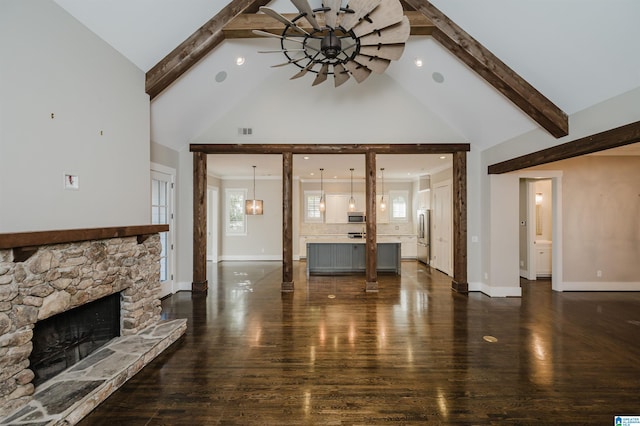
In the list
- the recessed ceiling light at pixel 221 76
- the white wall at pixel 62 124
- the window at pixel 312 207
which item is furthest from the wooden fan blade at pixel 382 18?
the window at pixel 312 207

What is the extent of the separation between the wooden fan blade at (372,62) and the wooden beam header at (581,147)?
2.53m

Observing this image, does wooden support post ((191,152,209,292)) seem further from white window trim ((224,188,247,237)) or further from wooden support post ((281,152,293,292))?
white window trim ((224,188,247,237))

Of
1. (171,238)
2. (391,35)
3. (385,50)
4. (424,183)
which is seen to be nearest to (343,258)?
(424,183)

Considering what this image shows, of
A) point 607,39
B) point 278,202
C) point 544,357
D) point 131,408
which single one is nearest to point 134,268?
point 131,408

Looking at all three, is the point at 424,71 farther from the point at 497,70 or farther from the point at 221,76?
the point at 221,76

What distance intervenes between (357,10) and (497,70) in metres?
2.33

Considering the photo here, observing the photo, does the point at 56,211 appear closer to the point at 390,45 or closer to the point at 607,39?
the point at 390,45

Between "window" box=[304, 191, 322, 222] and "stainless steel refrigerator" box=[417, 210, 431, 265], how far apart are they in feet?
11.0

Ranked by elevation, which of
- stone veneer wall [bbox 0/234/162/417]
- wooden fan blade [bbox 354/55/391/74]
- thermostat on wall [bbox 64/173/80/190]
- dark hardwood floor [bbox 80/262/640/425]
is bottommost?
dark hardwood floor [bbox 80/262/640/425]

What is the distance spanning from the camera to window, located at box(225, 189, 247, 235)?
30.4 ft

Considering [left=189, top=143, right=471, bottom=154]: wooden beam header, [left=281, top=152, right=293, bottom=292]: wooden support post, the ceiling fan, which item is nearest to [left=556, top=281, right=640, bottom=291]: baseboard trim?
[left=189, top=143, right=471, bottom=154]: wooden beam header

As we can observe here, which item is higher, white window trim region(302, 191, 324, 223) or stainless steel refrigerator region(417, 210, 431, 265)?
white window trim region(302, 191, 324, 223)

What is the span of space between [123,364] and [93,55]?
311 centimetres

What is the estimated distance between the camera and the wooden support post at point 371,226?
552 cm
